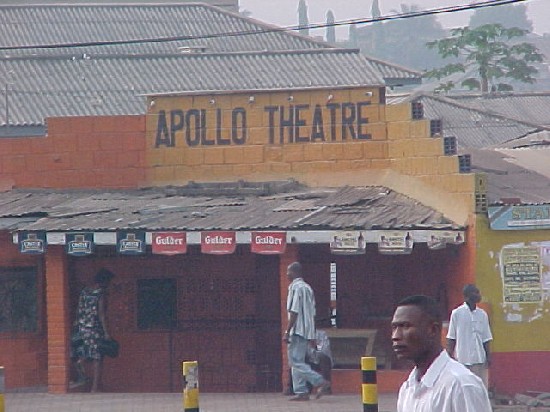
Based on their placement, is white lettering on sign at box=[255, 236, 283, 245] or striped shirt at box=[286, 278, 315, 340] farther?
white lettering on sign at box=[255, 236, 283, 245]

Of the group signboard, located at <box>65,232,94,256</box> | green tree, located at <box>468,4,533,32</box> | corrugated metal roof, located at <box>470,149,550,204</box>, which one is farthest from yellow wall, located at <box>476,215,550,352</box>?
green tree, located at <box>468,4,533,32</box>

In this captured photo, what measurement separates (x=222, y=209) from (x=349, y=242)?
7.62 feet

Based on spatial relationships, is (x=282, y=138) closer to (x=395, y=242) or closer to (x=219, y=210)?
(x=219, y=210)

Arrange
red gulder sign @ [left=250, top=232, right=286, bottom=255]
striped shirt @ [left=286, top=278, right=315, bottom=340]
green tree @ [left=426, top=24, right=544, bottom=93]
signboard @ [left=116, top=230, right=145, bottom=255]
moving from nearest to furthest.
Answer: striped shirt @ [left=286, top=278, right=315, bottom=340]
red gulder sign @ [left=250, top=232, right=286, bottom=255]
signboard @ [left=116, top=230, right=145, bottom=255]
green tree @ [left=426, top=24, right=544, bottom=93]

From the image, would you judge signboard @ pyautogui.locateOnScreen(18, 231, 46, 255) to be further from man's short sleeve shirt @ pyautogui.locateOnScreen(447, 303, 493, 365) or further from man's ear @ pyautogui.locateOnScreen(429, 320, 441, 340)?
man's ear @ pyautogui.locateOnScreen(429, 320, 441, 340)

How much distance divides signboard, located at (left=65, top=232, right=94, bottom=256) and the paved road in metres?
1.72

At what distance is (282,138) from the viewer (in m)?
19.6

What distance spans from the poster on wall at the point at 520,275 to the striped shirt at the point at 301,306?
2.21 m

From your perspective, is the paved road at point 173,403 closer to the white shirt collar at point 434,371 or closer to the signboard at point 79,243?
the signboard at point 79,243

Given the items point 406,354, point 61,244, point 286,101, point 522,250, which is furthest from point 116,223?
point 406,354

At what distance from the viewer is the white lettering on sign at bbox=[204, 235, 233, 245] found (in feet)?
55.3

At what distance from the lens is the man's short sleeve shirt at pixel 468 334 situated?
14719 mm

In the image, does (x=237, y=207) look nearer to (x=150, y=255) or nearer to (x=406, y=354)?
(x=150, y=255)

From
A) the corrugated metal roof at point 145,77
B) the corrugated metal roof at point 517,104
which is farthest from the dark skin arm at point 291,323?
the corrugated metal roof at point 517,104
